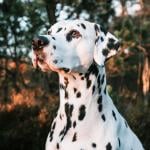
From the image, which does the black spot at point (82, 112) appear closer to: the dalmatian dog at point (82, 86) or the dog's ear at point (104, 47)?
the dalmatian dog at point (82, 86)

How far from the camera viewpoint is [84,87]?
686cm

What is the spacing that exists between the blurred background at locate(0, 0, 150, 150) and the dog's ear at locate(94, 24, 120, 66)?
173 inches

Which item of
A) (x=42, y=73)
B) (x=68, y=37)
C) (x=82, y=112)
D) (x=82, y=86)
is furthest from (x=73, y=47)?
(x=42, y=73)

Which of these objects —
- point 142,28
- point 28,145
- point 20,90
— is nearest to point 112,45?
point 28,145

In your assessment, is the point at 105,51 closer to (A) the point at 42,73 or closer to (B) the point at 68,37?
(B) the point at 68,37

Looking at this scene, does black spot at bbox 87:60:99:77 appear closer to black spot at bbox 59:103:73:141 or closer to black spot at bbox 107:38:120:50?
black spot at bbox 107:38:120:50

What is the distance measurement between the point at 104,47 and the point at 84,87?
0.42m

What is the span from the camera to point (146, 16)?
65.4 feet

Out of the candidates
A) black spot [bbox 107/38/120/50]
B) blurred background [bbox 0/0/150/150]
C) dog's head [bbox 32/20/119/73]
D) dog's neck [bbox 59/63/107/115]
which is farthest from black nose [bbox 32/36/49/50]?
blurred background [bbox 0/0/150/150]

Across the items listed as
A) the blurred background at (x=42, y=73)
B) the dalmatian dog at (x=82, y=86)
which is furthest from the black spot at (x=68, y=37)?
the blurred background at (x=42, y=73)

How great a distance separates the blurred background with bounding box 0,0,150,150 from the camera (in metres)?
11.4

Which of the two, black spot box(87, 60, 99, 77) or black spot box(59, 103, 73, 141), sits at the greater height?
black spot box(87, 60, 99, 77)

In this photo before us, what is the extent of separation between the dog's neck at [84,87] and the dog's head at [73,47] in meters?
0.11

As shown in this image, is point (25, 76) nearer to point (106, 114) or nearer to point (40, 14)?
point (40, 14)
